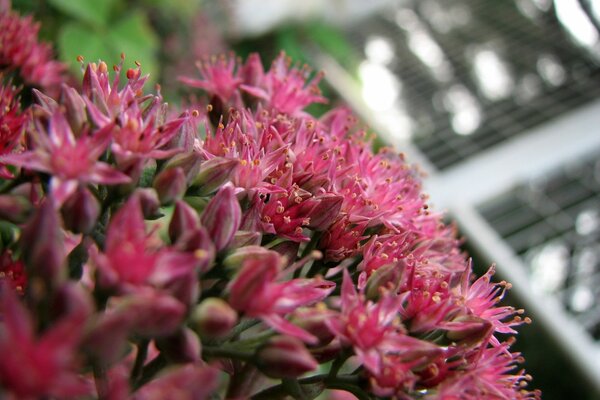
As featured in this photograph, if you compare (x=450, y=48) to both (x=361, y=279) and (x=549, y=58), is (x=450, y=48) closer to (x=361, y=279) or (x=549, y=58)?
(x=549, y=58)

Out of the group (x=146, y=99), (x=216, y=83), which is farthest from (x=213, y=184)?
(x=216, y=83)

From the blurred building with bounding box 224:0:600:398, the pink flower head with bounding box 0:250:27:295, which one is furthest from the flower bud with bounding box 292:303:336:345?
the blurred building with bounding box 224:0:600:398

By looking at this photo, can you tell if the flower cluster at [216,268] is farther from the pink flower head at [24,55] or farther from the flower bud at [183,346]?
the pink flower head at [24,55]

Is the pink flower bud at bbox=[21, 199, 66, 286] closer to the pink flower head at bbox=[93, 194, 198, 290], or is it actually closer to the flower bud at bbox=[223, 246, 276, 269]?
the pink flower head at bbox=[93, 194, 198, 290]

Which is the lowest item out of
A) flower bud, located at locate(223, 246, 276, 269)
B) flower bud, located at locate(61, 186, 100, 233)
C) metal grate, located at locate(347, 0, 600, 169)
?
flower bud, located at locate(61, 186, 100, 233)

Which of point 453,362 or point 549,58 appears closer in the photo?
point 453,362

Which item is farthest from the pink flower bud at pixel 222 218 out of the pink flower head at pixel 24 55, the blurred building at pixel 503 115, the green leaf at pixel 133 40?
the blurred building at pixel 503 115
